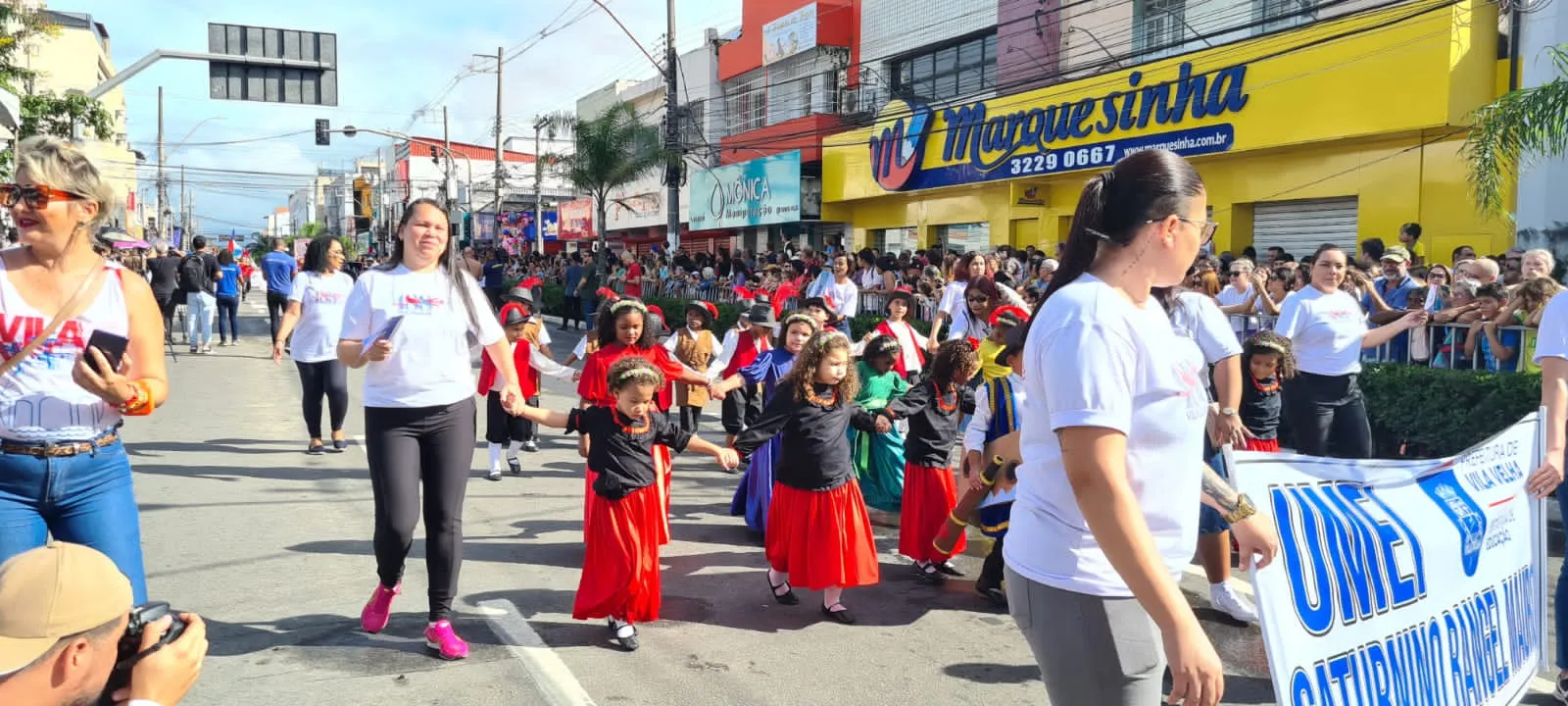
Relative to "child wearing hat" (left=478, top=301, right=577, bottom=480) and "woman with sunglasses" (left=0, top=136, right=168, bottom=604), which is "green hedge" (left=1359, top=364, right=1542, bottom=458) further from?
"woman with sunglasses" (left=0, top=136, right=168, bottom=604)

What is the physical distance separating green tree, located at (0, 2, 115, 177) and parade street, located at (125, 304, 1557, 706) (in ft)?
38.7

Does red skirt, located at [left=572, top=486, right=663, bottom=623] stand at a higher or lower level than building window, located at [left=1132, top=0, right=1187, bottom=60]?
lower

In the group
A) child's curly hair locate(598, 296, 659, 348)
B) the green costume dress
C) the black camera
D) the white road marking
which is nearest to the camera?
the black camera

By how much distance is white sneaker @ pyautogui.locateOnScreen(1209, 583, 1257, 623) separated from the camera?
541 cm

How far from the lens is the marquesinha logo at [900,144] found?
24125 millimetres

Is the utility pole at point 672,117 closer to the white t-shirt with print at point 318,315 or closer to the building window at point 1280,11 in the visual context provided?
the building window at point 1280,11

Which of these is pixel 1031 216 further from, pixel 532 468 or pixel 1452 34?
pixel 532 468

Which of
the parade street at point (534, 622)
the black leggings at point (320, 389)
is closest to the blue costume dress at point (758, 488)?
the parade street at point (534, 622)

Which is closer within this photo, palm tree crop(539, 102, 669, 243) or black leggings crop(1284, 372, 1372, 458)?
black leggings crop(1284, 372, 1372, 458)

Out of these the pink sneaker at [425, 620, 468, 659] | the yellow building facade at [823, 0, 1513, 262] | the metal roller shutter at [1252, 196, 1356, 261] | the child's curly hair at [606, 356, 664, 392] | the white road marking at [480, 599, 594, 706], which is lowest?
the white road marking at [480, 599, 594, 706]

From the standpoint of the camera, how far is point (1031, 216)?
866 inches

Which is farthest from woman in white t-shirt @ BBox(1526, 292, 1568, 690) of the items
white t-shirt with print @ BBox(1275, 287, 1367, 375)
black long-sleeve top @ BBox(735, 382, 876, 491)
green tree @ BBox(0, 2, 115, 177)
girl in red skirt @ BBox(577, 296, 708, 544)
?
green tree @ BBox(0, 2, 115, 177)

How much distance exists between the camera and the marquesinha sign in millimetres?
17219

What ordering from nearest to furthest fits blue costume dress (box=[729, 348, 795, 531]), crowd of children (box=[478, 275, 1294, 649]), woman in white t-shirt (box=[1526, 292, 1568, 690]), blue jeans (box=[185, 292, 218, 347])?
woman in white t-shirt (box=[1526, 292, 1568, 690]), crowd of children (box=[478, 275, 1294, 649]), blue costume dress (box=[729, 348, 795, 531]), blue jeans (box=[185, 292, 218, 347])
